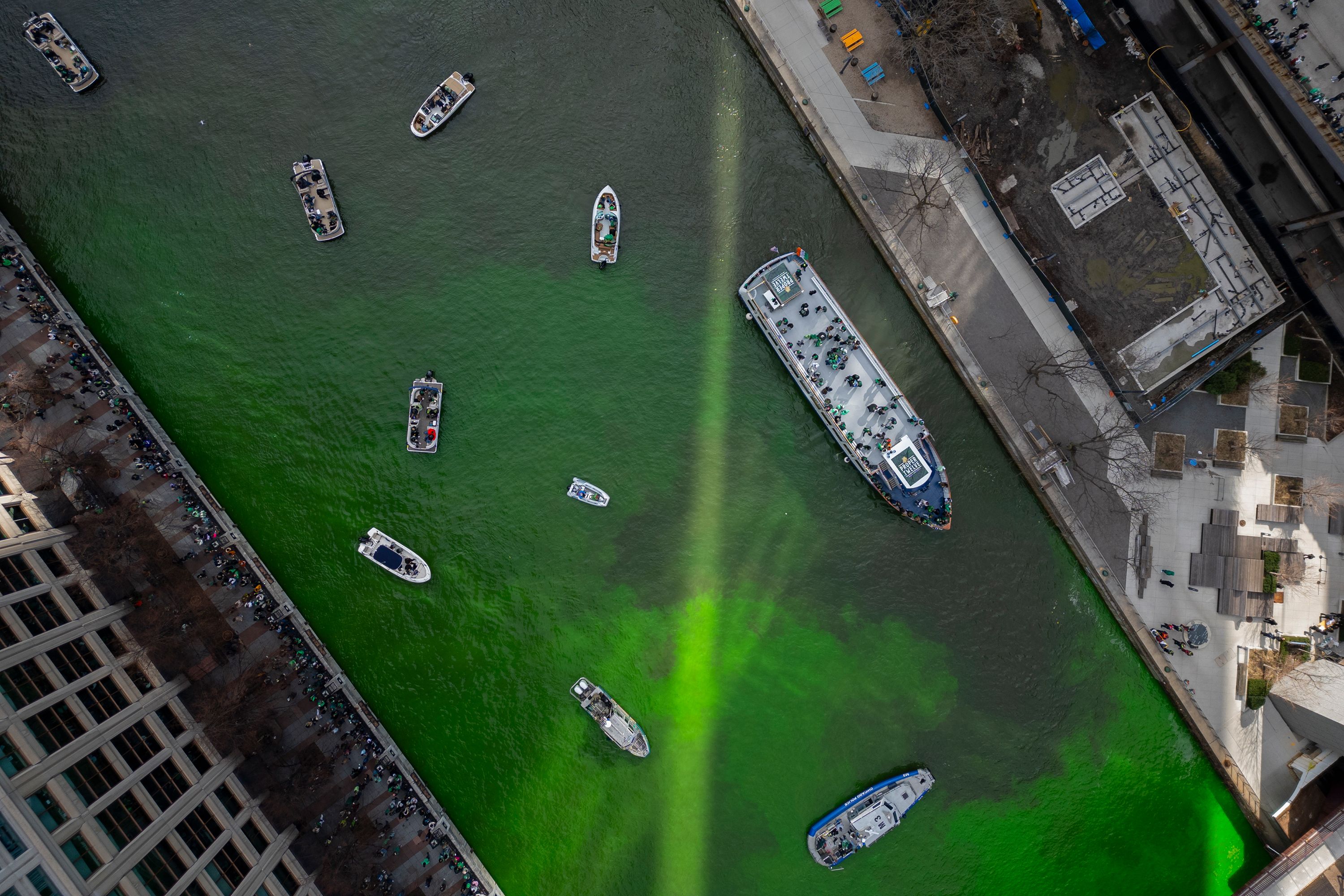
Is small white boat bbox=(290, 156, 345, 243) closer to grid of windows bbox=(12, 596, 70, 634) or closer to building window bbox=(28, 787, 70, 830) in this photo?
grid of windows bbox=(12, 596, 70, 634)

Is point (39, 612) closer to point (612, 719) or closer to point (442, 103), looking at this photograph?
point (612, 719)

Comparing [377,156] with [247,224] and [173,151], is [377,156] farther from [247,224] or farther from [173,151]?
[173,151]

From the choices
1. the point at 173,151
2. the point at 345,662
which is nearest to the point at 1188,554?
the point at 345,662

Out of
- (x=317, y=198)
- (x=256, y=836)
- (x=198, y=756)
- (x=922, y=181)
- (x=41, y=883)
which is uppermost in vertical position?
(x=317, y=198)

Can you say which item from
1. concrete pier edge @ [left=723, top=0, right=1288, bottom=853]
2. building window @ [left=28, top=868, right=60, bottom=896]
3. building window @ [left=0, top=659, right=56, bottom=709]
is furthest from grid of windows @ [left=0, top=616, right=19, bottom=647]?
concrete pier edge @ [left=723, top=0, right=1288, bottom=853]

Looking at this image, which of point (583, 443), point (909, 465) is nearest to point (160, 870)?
point (583, 443)
